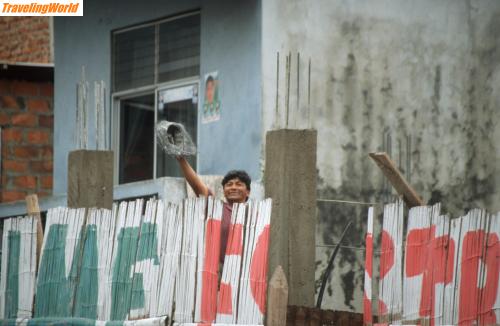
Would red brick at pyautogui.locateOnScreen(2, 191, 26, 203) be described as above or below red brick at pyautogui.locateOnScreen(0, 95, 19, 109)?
below

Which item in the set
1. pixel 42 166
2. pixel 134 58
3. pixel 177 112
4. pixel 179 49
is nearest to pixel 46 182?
pixel 42 166

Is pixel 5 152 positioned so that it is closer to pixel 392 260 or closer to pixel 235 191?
pixel 235 191

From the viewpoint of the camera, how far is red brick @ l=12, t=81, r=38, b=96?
16078mm

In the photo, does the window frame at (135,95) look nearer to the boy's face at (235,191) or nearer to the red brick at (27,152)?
the red brick at (27,152)

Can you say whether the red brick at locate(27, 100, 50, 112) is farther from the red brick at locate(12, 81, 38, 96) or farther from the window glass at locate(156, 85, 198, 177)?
the window glass at locate(156, 85, 198, 177)

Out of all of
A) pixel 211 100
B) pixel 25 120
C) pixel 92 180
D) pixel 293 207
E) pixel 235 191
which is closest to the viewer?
pixel 293 207

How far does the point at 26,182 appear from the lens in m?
16.0

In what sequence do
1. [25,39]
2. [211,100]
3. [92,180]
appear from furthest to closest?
[25,39]
[211,100]
[92,180]

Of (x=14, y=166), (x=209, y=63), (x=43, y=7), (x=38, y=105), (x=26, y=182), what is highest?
(x=43, y=7)

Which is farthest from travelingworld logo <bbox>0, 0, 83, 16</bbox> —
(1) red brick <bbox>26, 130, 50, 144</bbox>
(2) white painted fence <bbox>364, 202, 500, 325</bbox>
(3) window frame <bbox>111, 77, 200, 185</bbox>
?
(2) white painted fence <bbox>364, 202, 500, 325</bbox>

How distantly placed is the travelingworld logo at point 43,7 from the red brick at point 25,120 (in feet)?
7.32

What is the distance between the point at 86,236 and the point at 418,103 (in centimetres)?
498

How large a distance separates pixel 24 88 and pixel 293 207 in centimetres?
865

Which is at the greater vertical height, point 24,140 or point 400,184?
point 24,140
